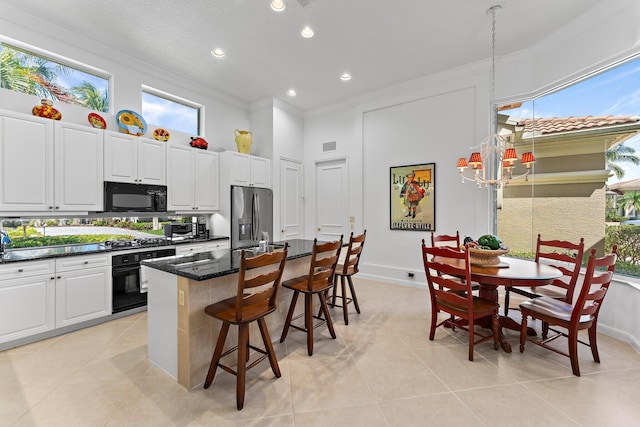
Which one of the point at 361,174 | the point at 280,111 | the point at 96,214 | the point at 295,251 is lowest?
the point at 295,251

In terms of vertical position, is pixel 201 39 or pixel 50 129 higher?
pixel 201 39

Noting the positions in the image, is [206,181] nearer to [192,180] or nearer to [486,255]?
[192,180]

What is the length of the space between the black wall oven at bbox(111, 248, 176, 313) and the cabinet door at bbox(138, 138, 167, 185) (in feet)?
3.34

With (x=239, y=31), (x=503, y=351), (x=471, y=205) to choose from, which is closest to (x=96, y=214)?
(x=239, y=31)

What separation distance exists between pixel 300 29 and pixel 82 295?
3920 mm

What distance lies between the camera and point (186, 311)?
1985mm

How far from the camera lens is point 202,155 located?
4.46 meters

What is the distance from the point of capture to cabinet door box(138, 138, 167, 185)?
3.72m

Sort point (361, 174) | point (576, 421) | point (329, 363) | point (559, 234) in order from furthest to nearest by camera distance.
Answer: point (361, 174) < point (559, 234) < point (329, 363) < point (576, 421)

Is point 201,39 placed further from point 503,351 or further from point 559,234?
point 559,234

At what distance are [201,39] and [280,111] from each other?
2130 mm

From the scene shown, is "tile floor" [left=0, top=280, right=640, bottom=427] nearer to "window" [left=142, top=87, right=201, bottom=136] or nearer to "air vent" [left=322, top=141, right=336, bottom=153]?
"window" [left=142, top=87, right=201, bottom=136]

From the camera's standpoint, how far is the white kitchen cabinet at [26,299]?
256cm

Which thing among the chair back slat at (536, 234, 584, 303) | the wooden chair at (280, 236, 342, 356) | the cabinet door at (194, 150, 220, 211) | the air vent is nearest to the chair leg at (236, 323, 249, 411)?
the wooden chair at (280, 236, 342, 356)
